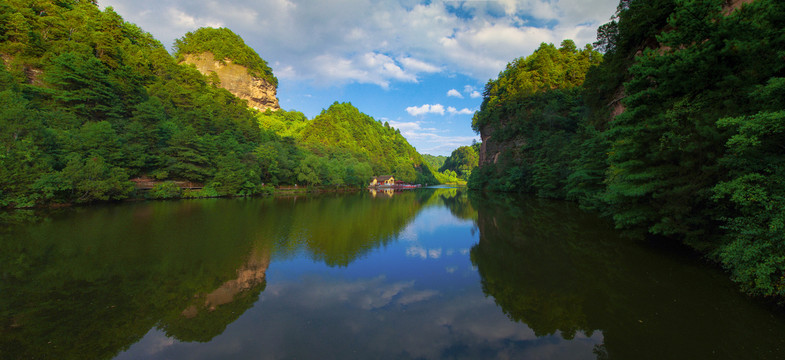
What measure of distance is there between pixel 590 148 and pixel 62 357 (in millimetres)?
20652

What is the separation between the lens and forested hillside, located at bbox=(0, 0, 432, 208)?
16.0m

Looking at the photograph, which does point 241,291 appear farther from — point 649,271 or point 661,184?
point 661,184

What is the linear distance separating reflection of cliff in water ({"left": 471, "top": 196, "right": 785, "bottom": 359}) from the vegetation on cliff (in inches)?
3497

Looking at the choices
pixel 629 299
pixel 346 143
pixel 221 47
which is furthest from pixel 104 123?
pixel 221 47

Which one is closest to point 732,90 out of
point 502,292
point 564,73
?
point 502,292

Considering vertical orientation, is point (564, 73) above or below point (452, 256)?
above

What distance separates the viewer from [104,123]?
21.7 metres

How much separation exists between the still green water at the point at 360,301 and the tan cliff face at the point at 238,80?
7631cm

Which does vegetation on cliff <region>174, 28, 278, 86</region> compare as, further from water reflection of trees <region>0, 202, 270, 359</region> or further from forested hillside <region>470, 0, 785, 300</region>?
forested hillside <region>470, 0, 785, 300</region>

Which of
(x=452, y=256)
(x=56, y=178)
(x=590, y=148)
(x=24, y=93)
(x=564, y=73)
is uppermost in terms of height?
(x=564, y=73)

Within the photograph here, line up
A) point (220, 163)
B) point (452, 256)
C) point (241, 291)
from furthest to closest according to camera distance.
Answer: point (220, 163), point (452, 256), point (241, 291)

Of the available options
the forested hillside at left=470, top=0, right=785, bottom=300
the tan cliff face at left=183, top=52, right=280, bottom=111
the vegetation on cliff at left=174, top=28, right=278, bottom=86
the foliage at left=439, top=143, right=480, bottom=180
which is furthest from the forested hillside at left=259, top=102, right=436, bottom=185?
the forested hillside at left=470, top=0, right=785, bottom=300

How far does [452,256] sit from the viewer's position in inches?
364

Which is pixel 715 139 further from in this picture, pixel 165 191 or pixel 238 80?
pixel 238 80
